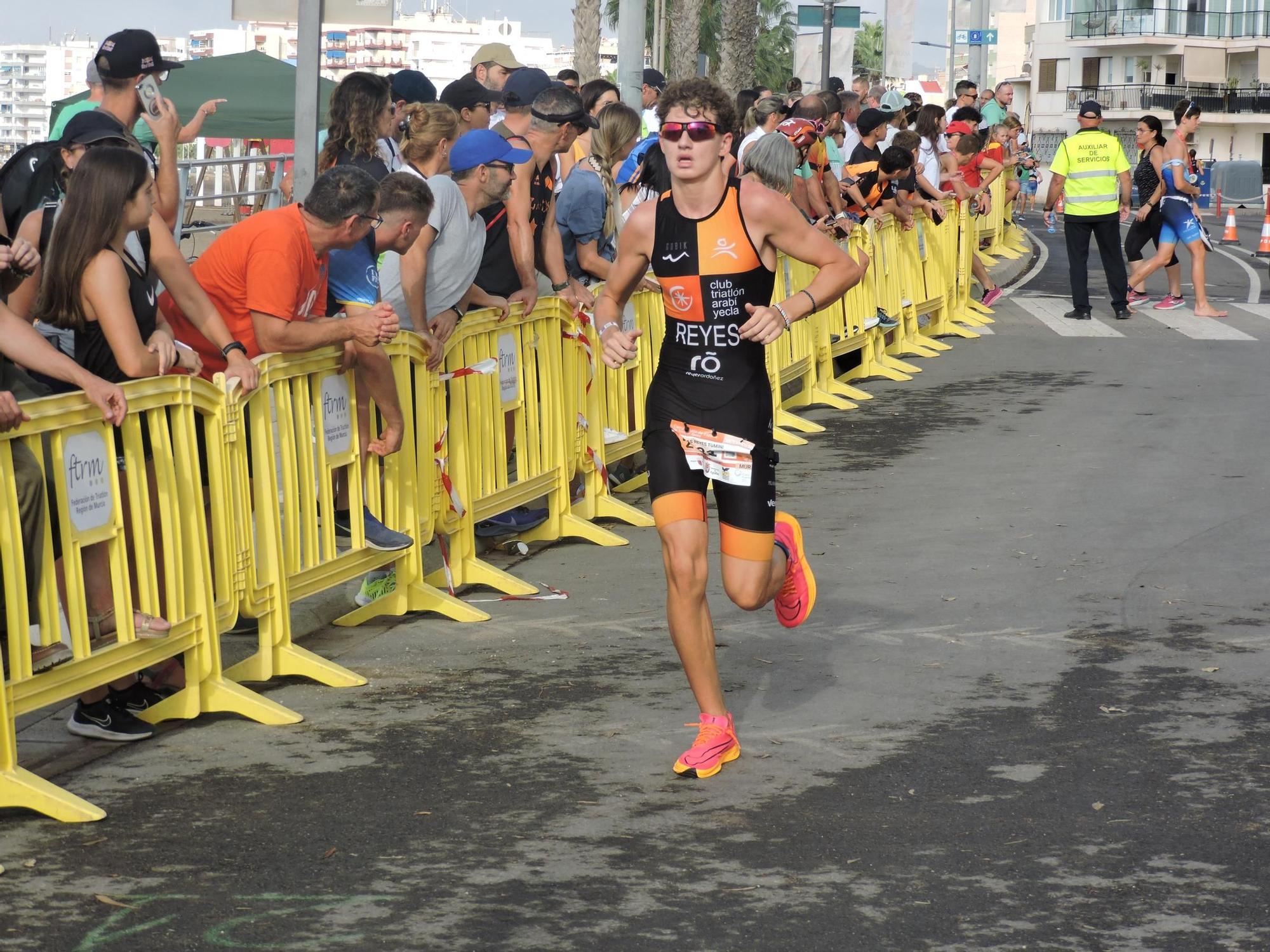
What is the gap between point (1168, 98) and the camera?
8638 centimetres

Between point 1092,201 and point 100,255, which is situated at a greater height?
point 100,255

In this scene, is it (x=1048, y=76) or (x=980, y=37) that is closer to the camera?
(x=980, y=37)

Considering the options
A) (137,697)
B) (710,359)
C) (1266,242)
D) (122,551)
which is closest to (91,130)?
(122,551)

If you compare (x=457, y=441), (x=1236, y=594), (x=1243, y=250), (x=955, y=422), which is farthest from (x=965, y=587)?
(x=1243, y=250)

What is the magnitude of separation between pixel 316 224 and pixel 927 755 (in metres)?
2.98

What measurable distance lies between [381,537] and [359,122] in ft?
7.74

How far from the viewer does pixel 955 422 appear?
12492 millimetres

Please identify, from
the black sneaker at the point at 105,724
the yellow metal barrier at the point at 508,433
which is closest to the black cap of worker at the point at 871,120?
the yellow metal barrier at the point at 508,433

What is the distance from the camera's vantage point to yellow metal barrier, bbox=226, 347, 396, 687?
20.2 ft

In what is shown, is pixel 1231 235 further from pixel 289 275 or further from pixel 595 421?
pixel 289 275

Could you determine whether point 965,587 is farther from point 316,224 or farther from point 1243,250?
point 1243,250

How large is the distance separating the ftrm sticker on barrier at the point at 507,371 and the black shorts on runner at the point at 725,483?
266 cm

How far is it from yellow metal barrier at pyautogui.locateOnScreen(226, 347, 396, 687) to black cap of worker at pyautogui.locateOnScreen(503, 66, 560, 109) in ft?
14.1

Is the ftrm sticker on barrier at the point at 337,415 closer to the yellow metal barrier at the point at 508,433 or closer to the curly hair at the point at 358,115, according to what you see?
the yellow metal barrier at the point at 508,433
